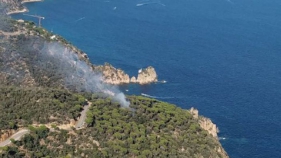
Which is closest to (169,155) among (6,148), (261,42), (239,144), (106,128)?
(106,128)

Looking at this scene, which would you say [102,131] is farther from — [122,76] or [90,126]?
[122,76]

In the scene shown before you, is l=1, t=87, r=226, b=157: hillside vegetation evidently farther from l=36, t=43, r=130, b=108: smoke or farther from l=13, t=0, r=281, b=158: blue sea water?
l=13, t=0, r=281, b=158: blue sea water

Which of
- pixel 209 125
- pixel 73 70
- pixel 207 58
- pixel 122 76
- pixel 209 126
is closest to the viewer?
pixel 209 126

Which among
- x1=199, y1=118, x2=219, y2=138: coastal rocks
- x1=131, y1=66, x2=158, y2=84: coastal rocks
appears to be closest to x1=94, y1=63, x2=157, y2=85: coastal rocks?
x1=131, y1=66, x2=158, y2=84: coastal rocks

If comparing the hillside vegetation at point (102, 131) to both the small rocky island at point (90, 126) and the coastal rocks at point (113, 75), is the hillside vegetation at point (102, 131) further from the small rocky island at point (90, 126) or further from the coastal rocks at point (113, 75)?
the coastal rocks at point (113, 75)

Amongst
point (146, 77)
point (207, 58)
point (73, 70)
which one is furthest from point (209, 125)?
point (207, 58)

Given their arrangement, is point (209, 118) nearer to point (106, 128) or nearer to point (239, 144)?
point (239, 144)
